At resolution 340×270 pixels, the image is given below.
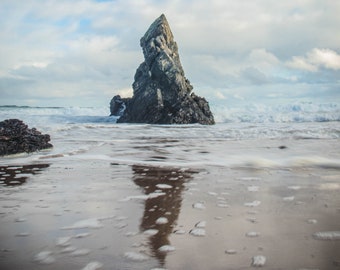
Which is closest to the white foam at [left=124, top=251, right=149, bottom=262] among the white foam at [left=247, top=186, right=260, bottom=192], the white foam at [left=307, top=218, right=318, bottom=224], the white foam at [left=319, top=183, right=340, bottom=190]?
the white foam at [left=307, top=218, right=318, bottom=224]

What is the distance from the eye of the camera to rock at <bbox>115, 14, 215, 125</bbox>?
1059 inches

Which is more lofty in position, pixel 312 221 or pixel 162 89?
pixel 162 89

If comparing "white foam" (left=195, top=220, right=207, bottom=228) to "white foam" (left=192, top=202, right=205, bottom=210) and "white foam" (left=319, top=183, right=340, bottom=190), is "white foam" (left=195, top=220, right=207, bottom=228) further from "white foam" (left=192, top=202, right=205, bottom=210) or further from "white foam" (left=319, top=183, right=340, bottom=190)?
"white foam" (left=319, top=183, right=340, bottom=190)

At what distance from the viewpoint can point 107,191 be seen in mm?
3705

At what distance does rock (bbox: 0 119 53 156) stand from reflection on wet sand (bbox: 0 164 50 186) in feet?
6.03

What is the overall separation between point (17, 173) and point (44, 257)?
3.36 m

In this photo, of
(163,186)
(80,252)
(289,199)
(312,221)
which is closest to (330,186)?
(289,199)

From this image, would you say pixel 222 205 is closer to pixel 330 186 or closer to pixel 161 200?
pixel 161 200

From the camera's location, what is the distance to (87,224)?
101 inches

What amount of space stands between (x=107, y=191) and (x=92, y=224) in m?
1.15

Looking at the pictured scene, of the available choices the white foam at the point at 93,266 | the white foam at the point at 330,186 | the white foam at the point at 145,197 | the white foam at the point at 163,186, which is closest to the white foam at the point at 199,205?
the white foam at the point at 145,197

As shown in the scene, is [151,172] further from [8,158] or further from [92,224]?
[8,158]

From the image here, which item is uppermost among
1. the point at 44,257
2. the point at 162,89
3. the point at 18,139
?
the point at 162,89

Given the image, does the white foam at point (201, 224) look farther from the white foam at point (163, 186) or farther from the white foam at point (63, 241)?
the white foam at point (163, 186)
